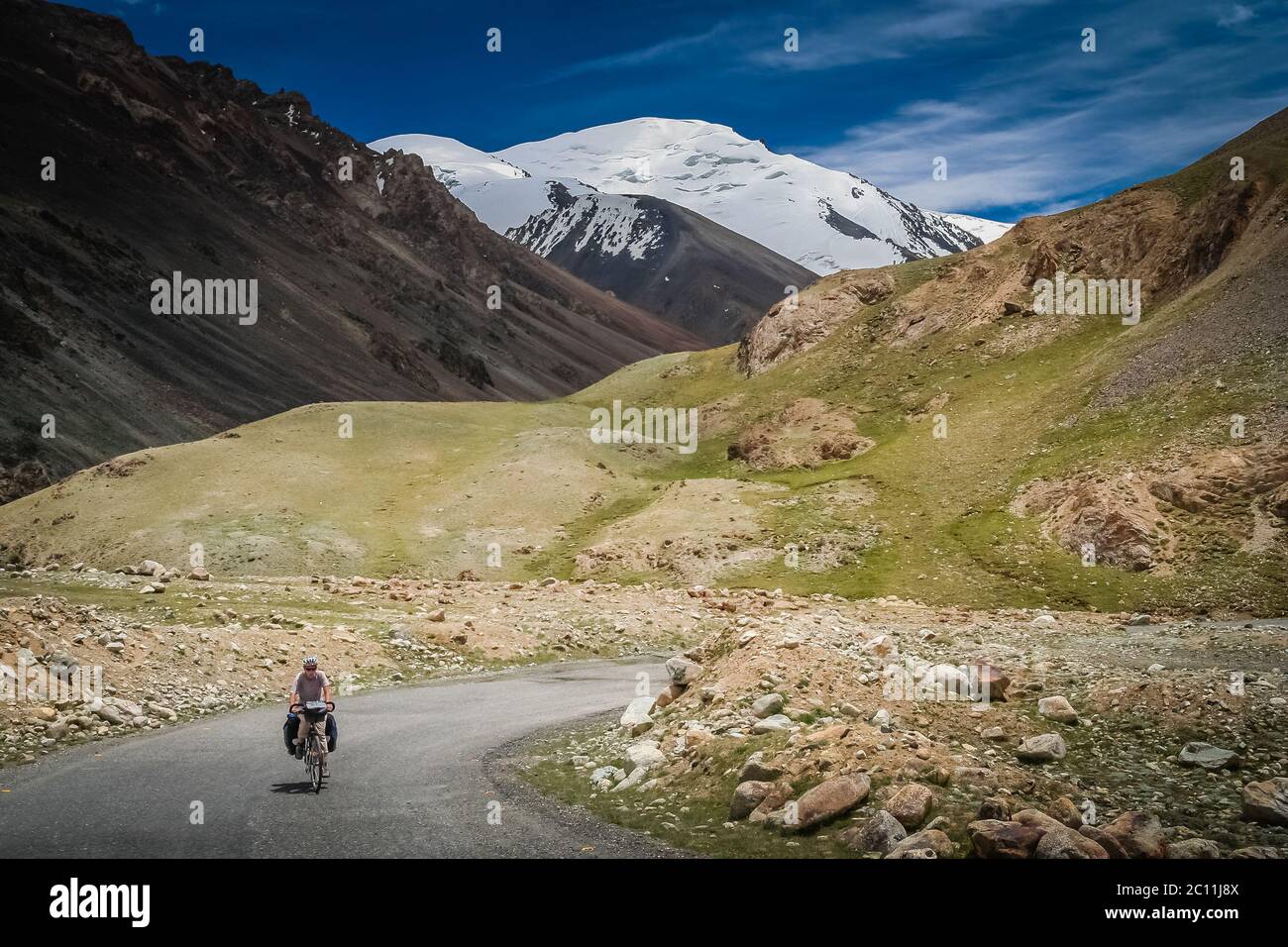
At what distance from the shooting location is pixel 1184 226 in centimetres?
7631

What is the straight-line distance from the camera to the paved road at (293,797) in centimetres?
1413

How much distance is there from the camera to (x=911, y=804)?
13.8 metres

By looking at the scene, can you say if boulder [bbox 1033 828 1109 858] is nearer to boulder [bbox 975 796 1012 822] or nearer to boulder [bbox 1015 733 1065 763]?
boulder [bbox 975 796 1012 822]

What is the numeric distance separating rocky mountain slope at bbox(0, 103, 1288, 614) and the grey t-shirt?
35.1 m

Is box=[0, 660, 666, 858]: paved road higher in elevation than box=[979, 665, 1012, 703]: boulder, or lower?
lower

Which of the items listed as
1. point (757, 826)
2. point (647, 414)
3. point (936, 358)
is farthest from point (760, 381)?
point (757, 826)

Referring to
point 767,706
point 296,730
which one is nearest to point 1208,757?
point 767,706

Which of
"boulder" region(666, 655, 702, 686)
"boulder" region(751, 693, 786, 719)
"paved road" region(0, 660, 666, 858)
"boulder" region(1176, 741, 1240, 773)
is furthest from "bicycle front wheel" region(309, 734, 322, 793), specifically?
"boulder" region(1176, 741, 1240, 773)

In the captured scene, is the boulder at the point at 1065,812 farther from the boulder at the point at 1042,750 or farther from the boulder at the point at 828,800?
the boulder at the point at 1042,750

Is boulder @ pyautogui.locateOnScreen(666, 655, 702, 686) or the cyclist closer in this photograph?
the cyclist

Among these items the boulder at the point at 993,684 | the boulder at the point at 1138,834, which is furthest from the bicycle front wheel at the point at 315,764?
the boulder at the point at 993,684

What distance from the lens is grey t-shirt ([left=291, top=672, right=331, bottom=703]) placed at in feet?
62.5

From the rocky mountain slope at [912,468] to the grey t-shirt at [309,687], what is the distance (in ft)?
115

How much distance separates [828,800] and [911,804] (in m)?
1.17
